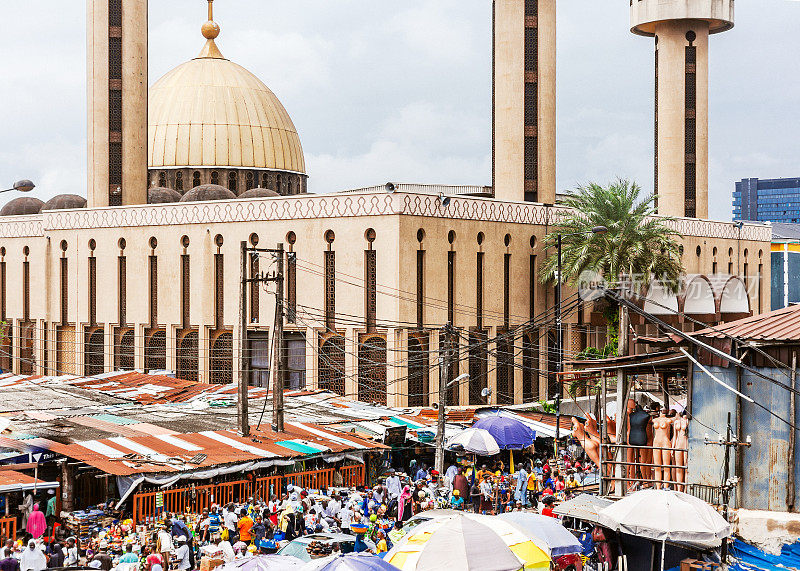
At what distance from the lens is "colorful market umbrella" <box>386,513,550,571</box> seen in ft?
49.3

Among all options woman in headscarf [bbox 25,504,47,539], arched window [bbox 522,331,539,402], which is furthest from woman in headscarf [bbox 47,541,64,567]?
arched window [bbox 522,331,539,402]

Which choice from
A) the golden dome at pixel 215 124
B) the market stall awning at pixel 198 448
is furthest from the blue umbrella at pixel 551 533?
the golden dome at pixel 215 124

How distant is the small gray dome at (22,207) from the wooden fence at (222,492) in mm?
35918

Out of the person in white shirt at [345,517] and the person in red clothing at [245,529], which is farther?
the person in white shirt at [345,517]

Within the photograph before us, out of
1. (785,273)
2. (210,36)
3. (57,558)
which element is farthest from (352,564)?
(785,273)

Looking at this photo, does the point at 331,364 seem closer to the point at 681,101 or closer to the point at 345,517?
the point at 345,517

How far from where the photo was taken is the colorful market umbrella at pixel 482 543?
15.0 meters

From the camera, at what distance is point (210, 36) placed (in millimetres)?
65500

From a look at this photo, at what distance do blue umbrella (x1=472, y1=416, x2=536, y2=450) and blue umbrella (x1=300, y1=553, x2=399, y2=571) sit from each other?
16.2 m

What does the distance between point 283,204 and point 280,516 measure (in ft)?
76.9

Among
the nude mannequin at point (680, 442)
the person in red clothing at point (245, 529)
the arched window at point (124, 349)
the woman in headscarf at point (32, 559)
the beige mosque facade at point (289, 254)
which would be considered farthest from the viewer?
the arched window at point (124, 349)

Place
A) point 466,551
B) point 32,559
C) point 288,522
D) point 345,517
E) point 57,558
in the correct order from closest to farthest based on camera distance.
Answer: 1. point 466,551
2. point 32,559
3. point 57,558
4. point 288,522
5. point 345,517

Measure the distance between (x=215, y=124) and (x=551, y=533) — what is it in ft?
148

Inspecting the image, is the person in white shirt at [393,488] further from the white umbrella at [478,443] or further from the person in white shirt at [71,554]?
the person in white shirt at [71,554]
